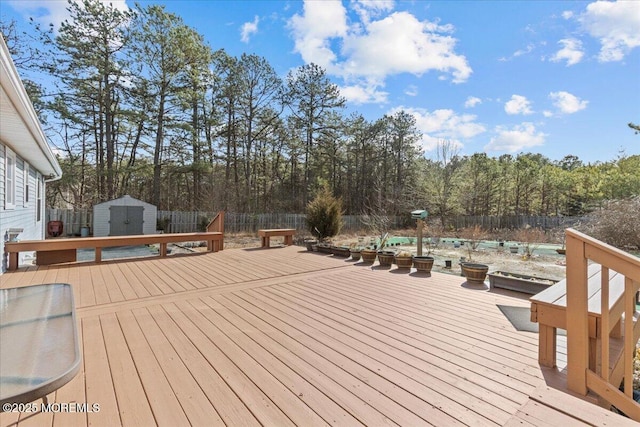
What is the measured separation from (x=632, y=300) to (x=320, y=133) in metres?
18.5

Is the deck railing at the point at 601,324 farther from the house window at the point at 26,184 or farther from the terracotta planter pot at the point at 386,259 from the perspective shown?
the house window at the point at 26,184

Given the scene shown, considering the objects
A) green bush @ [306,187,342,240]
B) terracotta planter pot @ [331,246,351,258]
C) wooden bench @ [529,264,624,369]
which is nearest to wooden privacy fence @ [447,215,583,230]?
green bush @ [306,187,342,240]

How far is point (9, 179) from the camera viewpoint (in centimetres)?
487

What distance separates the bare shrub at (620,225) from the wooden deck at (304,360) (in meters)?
9.12

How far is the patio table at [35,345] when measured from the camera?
39.4 inches

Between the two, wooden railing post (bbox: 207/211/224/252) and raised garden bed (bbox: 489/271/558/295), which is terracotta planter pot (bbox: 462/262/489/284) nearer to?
raised garden bed (bbox: 489/271/558/295)

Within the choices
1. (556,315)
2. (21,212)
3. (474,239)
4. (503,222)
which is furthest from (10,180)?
(503,222)

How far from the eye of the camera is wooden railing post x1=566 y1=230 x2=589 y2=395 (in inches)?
64.3

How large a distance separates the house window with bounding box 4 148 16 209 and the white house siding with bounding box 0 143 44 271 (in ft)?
0.32

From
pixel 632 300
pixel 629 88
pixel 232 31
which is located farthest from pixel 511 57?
pixel 232 31

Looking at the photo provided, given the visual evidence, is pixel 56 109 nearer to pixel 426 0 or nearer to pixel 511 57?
pixel 426 0

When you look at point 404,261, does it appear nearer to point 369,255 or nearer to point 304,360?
point 369,255

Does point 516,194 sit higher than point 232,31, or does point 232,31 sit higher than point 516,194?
point 232,31

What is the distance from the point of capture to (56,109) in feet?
41.7
